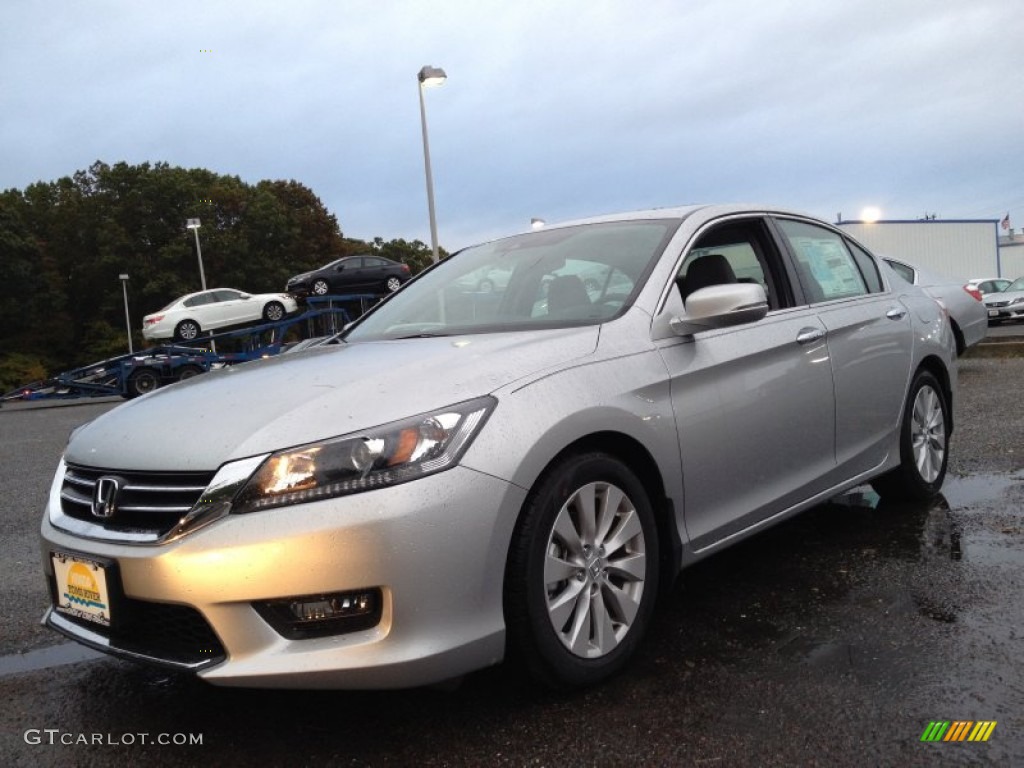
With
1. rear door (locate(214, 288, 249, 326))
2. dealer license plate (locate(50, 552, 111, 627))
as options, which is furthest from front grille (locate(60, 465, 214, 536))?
rear door (locate(214, 288, 249, 326))

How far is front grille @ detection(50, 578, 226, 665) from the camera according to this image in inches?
90.6

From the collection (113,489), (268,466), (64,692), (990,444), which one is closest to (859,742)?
(268,466)

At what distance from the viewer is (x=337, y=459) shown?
227 cm

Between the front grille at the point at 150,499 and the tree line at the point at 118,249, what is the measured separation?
5107 cm

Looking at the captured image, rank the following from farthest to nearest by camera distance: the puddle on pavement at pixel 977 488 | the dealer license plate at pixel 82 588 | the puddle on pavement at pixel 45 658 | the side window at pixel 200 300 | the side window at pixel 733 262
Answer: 1. the side window at pixel 200 300
2. the puddle on pavement at pixel 977 488
3. the side window at pixel 733 262
4. the puddle on pavement at pixel 45 658
5. the dealer license plate at pixel 82 588

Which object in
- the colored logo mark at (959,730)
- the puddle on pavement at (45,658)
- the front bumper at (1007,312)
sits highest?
the puddle on pavement at (45,658)

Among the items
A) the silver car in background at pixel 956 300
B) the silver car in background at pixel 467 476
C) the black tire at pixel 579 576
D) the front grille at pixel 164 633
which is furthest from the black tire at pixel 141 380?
the black tire at pixel 579 576

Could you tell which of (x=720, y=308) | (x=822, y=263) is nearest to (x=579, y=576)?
(x=720, y=308)

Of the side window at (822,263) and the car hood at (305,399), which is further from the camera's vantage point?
the side window at (822,263)

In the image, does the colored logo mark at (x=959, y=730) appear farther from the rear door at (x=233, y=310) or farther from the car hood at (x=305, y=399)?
the rear door at (x=233, y=310)

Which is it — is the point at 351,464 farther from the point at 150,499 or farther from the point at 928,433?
the point at 928,433

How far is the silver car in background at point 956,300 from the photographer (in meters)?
9.26

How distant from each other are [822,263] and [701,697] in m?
2.42

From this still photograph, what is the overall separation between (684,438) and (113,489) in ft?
5.88
